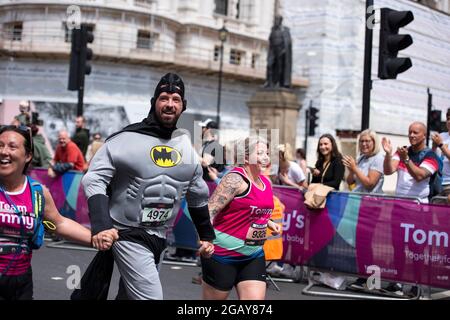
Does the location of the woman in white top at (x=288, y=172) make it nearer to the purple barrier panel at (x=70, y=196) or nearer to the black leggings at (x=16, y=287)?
the purple barrier panel at (x=70, y=196)

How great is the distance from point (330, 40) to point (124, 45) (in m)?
13.3

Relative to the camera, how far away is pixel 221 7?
5297cm

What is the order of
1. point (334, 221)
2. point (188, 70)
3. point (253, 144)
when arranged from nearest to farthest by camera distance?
point (253, 144), point (334, 221), point (188, 70)

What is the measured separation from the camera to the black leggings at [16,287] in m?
3.60

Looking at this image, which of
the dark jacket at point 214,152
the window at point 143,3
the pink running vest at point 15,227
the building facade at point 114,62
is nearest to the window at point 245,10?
the building facade at point 114,62

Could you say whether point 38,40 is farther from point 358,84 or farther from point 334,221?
point 334,221

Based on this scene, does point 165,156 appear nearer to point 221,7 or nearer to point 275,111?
point 275,111

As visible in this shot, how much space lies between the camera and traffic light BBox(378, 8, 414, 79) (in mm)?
9703

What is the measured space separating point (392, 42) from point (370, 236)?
290cm

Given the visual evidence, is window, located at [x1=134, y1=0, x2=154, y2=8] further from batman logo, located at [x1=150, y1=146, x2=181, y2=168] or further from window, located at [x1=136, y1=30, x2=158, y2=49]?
batman logo, located at [x1=150, y1=146, x2=181, y2=168]

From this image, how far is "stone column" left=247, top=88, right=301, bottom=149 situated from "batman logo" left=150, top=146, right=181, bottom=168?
27.8m

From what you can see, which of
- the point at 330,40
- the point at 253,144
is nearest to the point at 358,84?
the point at 330,40

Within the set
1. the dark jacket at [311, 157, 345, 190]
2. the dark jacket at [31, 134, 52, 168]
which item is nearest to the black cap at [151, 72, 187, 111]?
the dark jacket at [311, 157, 345, 190]
